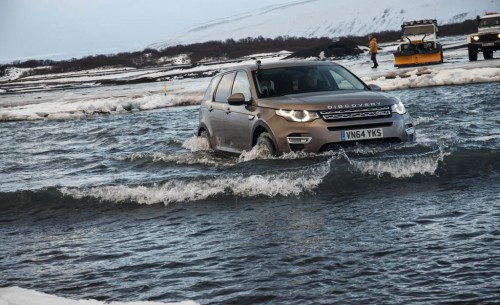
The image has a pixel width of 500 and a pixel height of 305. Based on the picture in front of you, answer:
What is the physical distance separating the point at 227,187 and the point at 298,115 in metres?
1.42

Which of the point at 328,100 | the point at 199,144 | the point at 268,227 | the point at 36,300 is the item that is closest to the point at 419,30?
the point at 199,144

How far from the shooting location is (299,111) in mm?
10055

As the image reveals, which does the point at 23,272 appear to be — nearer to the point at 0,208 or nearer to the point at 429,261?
the point at 429,261

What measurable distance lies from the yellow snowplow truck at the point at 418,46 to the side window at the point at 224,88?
2781 centimetres

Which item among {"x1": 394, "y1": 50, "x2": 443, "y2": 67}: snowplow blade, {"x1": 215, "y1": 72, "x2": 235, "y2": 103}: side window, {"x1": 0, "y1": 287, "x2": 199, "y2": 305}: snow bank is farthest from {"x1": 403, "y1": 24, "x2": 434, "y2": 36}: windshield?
{"x1": 0, "y1": 287, "x2": 199, "y2": 305}: snow bank

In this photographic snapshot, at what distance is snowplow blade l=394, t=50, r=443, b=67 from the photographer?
39094mm

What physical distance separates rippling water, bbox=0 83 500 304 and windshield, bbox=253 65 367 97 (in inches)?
41.1

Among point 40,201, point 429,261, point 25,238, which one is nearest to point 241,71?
point 40,201

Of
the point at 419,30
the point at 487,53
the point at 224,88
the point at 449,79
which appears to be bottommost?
the point at 449,79

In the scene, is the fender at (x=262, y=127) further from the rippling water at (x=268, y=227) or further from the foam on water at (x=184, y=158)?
the foam on water at (x=184, y=158)

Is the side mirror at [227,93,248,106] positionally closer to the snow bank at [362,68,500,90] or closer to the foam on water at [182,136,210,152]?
the foam on water at [182,136,210,152]

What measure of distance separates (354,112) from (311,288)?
507 cm

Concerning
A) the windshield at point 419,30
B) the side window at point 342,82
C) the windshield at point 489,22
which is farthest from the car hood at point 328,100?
the windshield at point 489,22

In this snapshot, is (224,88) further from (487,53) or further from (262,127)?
(487,53)
